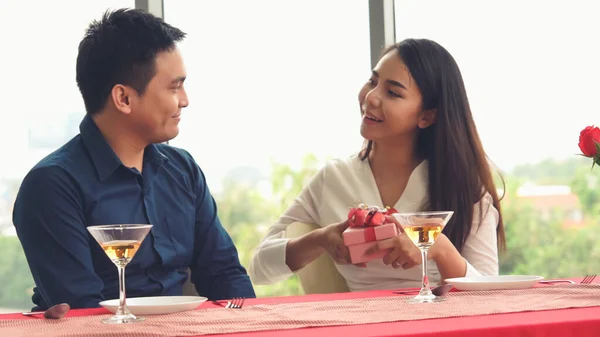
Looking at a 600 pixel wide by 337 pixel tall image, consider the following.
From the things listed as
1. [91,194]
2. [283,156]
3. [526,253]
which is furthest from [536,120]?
[91,194]

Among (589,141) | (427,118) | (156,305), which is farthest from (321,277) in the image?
(156,305)

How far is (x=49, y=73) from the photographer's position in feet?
12.4

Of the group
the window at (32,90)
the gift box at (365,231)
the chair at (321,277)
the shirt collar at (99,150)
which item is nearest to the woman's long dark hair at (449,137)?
the chair at (321,277)

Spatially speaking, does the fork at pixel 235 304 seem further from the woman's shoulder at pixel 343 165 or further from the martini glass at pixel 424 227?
the woman's shoulder at pixel 343 165

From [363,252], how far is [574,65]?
268 centimetres

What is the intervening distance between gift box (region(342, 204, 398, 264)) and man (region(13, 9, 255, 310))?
496 millimetres

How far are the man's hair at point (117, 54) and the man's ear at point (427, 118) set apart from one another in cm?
85

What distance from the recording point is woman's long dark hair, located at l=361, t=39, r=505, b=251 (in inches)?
104

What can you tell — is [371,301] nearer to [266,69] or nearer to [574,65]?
[266,69]

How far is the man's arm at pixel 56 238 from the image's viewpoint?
6.86 feet

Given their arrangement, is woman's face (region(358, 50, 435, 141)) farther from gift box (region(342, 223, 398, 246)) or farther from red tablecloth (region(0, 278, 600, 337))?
red tablecloth (region(0, 278, 600, 337))

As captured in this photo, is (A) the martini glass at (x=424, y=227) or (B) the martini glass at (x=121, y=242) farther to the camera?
(A) the martini glass at (x=424, y=227)

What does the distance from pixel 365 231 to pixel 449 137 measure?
67 centimetres

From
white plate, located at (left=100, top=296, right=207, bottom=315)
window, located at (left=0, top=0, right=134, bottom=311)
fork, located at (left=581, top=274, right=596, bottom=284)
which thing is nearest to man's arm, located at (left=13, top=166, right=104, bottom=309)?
white plate, located at (left=100, top=296, right=207, bottom=315)
